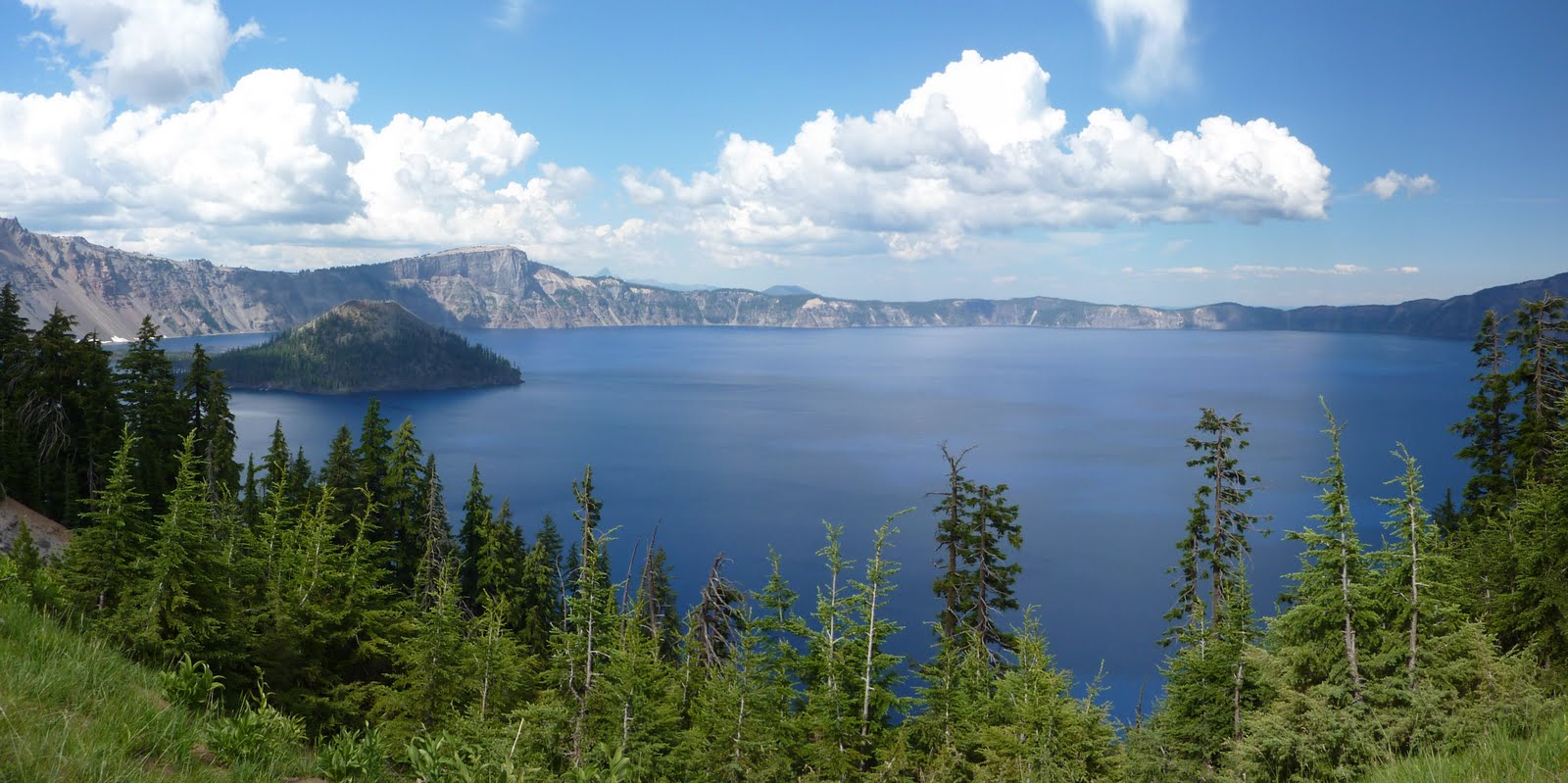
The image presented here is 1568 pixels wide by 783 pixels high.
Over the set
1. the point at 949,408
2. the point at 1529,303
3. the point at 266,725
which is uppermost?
the point at 1529,303

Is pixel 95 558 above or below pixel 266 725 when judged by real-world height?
below

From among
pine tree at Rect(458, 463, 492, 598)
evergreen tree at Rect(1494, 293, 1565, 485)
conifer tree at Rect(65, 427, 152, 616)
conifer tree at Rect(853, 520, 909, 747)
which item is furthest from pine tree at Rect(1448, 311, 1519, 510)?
pine tree at Rect(458, 463, 492, 598)

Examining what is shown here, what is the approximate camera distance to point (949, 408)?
170 m

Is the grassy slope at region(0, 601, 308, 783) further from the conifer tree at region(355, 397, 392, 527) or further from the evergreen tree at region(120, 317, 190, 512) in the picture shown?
the evergreen tree at region(120, 317, 190, 512)

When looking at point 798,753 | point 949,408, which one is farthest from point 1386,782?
point 949,408

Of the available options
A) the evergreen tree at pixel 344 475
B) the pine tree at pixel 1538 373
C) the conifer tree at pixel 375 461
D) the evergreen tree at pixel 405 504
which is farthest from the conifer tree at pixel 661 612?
the pine tree at pixel 1538 373

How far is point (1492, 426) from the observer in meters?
38.5

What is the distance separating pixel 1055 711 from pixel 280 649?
19.2 meters

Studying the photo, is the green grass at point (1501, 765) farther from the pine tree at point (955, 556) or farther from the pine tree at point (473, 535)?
the pine tree at point (473, 535)

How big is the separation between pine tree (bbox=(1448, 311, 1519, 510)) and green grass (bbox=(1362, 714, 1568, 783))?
125 ft

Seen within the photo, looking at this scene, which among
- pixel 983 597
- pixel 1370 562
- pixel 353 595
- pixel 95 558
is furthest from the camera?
pixel 983 597

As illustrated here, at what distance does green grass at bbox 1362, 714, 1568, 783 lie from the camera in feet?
21.4

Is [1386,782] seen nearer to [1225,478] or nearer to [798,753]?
[798,753]

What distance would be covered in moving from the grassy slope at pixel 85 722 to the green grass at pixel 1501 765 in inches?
380
